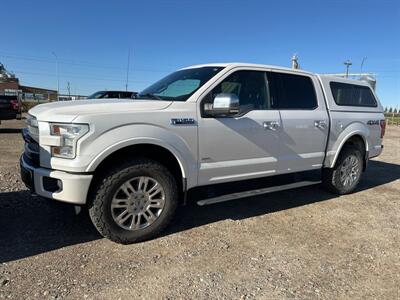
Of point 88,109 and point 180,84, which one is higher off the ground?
point 180,84

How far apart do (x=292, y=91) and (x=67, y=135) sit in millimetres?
3221

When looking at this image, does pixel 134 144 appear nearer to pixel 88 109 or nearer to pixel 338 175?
pixel 88 109

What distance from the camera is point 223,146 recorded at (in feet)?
15.1

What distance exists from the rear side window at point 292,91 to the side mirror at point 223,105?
3.45ft

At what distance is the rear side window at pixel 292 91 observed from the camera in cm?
529

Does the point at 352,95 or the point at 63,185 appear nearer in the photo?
the point at 63,185

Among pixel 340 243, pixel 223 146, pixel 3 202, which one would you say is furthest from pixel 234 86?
pixel 3 202

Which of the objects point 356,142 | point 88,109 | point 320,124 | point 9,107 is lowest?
point 9,107

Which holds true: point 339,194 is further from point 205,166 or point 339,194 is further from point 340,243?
point 205,166

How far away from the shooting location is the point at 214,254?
3938 millimetres

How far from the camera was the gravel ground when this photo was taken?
3.25m

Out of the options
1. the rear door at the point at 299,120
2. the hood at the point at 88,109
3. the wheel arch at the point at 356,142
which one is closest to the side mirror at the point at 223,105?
the hood at the point at 88,109

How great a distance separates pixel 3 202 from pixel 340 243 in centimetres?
431

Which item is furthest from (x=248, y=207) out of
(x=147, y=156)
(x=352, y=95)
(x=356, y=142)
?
(x=352, y=95)
